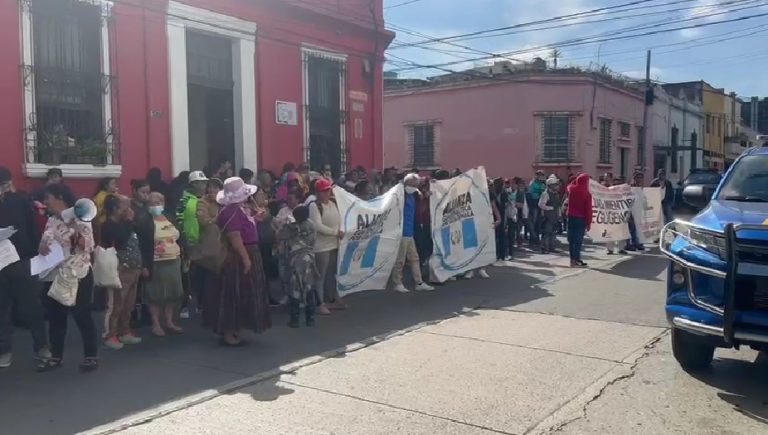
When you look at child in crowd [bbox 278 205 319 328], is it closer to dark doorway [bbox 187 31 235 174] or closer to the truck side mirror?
the truck side mirror

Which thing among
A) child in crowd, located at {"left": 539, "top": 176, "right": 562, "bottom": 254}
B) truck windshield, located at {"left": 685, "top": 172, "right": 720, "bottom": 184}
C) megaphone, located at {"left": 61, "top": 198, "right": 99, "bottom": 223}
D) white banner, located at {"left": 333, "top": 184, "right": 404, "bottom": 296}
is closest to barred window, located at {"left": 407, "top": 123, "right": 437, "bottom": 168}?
child in crowd, located at {"left": 539, "top": 176, "right": 562, "bottom": 254}

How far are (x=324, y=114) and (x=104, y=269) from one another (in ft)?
27.7

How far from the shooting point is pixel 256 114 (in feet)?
42.7

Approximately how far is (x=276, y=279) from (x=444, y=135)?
1681cm

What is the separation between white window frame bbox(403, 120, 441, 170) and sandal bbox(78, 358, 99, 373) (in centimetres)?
2120

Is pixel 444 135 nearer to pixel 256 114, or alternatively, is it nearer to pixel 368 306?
pixel 256 114

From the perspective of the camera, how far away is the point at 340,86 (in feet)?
49.2

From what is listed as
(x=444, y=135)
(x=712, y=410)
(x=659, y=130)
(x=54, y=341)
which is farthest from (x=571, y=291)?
(x=659, y=130)

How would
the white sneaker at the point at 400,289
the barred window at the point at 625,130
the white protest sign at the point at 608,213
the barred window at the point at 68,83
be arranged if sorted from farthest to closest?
1. the barred window at the point at 625,130
2. the white protest sign at the point at 608,213
3. the white sneaker at the point at 400,289
4. the barred window at the point at 68,83

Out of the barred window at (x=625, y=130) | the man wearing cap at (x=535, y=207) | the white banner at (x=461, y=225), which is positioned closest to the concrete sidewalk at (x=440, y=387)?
the white banner at (x=461, y=225)

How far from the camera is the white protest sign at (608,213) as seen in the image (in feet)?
48.7

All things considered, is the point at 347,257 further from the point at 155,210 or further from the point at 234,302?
Answer: the point at 155,210

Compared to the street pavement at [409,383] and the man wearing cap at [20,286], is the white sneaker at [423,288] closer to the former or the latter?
the street pavement at [409,383]

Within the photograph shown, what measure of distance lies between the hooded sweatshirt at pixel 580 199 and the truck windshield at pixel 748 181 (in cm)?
575
